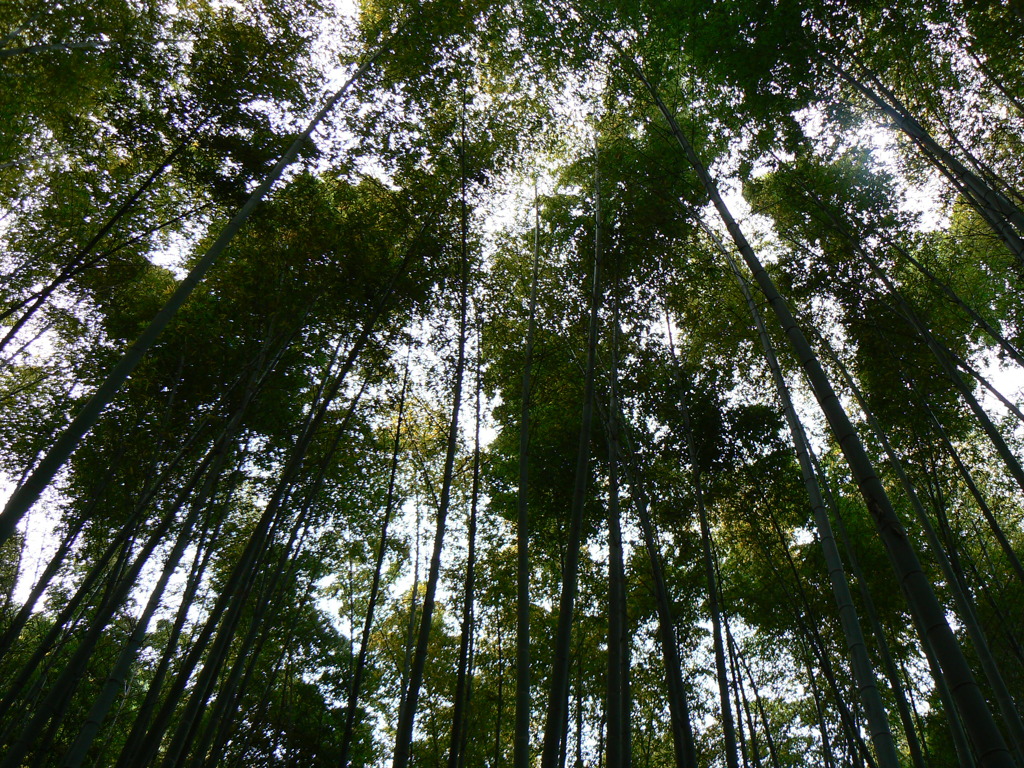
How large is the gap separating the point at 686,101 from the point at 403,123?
9.31ft

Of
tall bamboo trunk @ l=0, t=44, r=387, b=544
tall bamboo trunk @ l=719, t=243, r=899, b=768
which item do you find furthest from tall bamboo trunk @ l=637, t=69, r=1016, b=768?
tall bamboo trunk @ l=0, t=44, r=387, b=544

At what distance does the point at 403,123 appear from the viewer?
5301 mm

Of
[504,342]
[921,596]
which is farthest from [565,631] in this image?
[504,342]

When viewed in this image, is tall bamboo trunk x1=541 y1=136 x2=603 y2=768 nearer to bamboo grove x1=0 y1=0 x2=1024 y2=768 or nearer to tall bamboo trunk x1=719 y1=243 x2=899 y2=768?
bamboo grove x1=0 y1=0 x2=1024 y2=768

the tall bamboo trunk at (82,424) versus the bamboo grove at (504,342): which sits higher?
the bamboo grove at (504,342)

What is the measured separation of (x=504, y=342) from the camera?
258 inches

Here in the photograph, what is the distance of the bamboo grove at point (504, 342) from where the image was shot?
4.30 m

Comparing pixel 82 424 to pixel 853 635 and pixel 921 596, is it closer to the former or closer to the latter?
pixel 921 596

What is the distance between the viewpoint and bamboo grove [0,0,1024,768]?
4.30 meters

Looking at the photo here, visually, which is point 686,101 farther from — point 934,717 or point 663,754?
point 663,754

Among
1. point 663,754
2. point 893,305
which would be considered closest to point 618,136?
point 893,305

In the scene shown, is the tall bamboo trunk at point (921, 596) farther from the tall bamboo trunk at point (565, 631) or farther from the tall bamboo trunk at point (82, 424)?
the tall bamboo trunk at point (82, 424)

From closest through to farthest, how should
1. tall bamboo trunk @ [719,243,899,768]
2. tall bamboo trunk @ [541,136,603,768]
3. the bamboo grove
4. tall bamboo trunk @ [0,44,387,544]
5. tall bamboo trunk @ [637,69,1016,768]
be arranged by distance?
tall bamboo trunk @ [637,69,1016,768], tall bamboo trunk @ [0,44,387,544], tall bamboo trunk @ [719,243,899,768], tall bamboo trunk @ [541,136,603,768], the bamboo grove

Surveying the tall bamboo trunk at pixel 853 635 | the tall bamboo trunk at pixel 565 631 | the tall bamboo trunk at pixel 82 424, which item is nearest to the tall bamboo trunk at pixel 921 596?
the tall bamboo trunk at pixel 853 635
